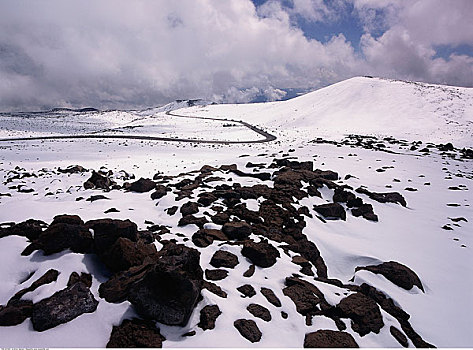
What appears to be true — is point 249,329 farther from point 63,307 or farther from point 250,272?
point 63,307

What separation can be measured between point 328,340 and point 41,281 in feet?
22.9

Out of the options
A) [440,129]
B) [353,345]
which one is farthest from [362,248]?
[440,129]

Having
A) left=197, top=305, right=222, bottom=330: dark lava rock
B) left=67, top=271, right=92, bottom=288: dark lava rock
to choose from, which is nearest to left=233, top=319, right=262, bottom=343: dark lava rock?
left=197, top=305, right=222, bottom=330: dark lava rock

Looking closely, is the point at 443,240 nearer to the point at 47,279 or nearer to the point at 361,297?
the point at 361,297

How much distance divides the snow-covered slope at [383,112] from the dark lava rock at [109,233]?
56.5 metres

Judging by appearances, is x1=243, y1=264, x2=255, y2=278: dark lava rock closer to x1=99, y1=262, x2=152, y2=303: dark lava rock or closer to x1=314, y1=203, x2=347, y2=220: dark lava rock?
x1=99, y1=262, x2=152, y2=303: dark lava rock

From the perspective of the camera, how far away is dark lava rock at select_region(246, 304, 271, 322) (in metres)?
6.38

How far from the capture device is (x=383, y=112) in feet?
279

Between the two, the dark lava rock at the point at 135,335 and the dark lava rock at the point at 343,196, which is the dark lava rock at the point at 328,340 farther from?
the dark lava rock at the point at 343,196

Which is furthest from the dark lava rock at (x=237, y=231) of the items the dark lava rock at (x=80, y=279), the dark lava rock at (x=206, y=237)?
the dark lava rock at (x=80, y=279)

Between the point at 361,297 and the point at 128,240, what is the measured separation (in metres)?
7.14

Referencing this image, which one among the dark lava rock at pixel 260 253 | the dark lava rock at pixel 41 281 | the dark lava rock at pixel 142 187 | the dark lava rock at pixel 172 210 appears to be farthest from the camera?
the dark lava rock at pixel 142 187

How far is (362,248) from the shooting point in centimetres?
1127

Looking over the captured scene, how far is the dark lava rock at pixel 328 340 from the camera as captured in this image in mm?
5867
